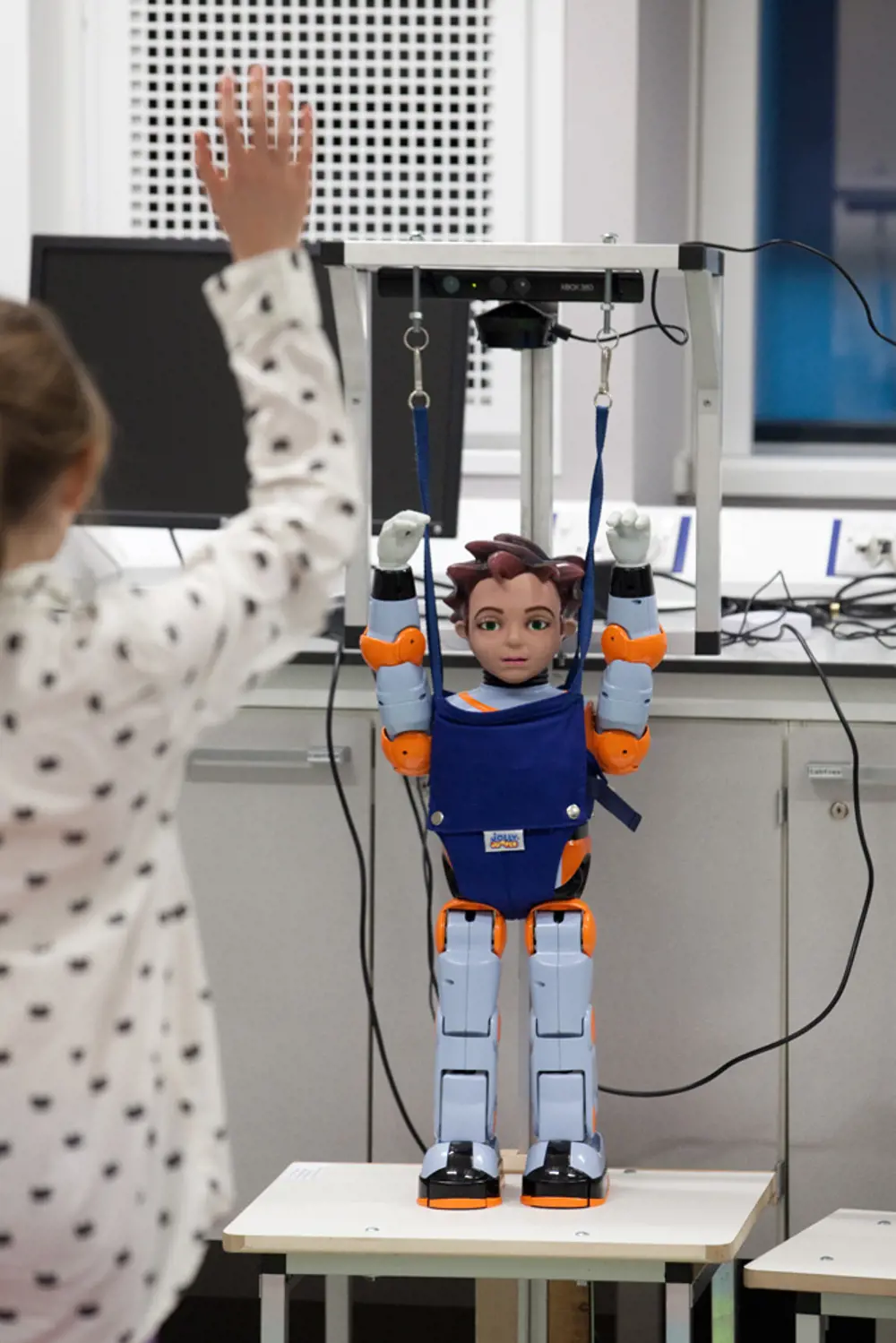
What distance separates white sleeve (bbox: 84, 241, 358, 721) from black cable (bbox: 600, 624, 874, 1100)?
1134mm

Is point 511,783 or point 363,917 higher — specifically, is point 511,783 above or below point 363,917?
above

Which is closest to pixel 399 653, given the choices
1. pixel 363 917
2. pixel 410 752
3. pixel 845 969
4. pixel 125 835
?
pixel 410 752

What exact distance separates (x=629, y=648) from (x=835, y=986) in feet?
1.76

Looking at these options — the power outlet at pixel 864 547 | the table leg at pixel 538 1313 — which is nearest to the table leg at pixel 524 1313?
the table leg at pixel 538 1313

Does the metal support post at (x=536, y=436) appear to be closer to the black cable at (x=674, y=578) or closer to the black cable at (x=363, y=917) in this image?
the black cable at (x=363, y=917)

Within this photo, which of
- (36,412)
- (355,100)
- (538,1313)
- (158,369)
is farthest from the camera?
(355,100)

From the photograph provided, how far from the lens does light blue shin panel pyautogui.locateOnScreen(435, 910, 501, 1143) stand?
1.91m

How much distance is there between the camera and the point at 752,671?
2.11 metres

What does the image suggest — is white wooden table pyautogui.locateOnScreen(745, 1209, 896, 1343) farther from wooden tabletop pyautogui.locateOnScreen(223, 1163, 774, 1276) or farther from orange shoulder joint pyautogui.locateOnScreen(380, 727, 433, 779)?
orange shoulder joint pyautogui.locateOnScreen(380, 727, 433, 779)

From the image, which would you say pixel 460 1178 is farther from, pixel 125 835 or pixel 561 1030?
pixel 125 835

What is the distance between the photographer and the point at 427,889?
2180 mm

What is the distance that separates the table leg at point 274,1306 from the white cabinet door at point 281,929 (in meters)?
0.40

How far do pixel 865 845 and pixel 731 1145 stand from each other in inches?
15.9

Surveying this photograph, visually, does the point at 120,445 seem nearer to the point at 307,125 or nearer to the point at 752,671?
the point at 752,671
